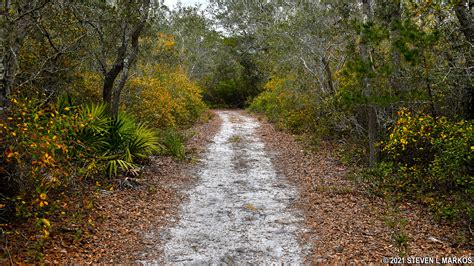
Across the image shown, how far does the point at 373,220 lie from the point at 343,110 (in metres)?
5.74

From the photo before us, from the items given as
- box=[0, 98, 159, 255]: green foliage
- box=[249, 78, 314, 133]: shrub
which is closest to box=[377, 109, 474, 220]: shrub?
box=[0, 98, 159, 255]: green foliage

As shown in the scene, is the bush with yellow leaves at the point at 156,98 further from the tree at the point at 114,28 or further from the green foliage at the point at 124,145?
the green foliage at the point at 124,145

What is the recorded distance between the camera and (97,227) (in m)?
6.36

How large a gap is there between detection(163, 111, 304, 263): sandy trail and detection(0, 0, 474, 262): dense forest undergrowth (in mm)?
1505

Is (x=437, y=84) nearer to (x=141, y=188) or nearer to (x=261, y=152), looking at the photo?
(x=141, y=188)

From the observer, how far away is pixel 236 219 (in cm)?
716

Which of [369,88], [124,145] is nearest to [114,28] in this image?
[124,145]

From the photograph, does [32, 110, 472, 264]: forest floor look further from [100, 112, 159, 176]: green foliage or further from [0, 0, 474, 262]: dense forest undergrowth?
[100, 112, 159, 176]: green foliage

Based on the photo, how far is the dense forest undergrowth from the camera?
18.7ft

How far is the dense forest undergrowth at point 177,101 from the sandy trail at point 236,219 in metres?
1.51

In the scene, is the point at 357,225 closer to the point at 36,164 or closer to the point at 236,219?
the point at 236,219

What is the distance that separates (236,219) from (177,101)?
11.7 m

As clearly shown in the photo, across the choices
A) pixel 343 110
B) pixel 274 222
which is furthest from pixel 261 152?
pixel 274 222

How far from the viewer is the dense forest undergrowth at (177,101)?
5695 millimetres
